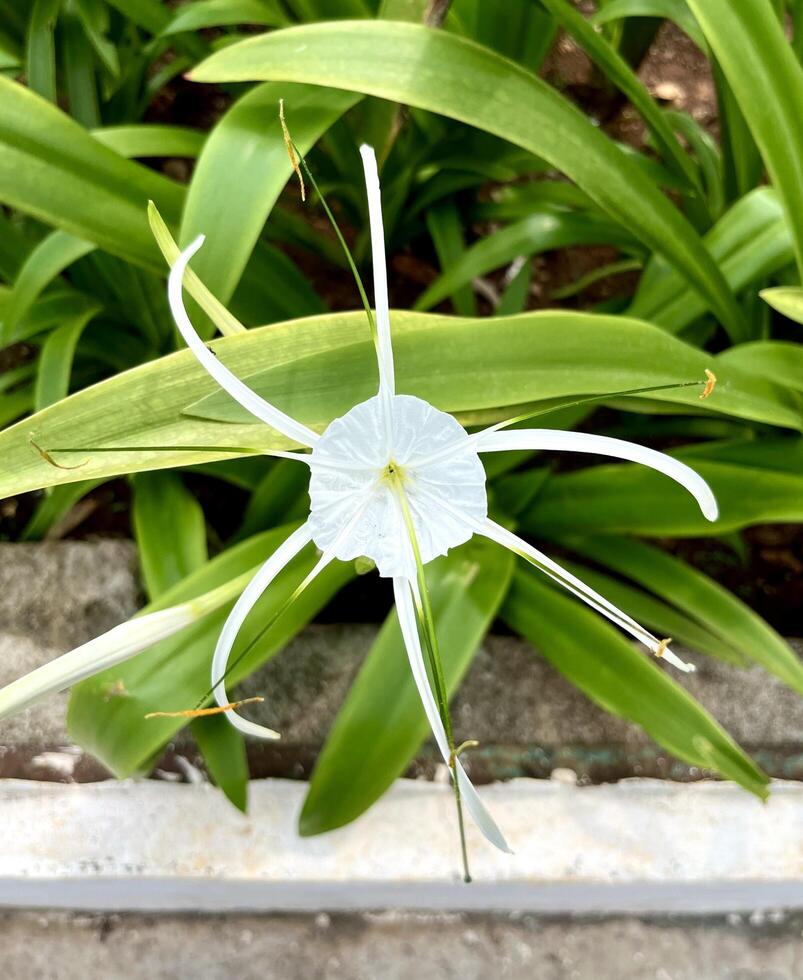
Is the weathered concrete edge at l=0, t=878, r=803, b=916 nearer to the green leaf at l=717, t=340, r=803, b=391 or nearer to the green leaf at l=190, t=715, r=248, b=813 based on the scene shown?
the green leaf at l=190, t=715, r=248, b=813

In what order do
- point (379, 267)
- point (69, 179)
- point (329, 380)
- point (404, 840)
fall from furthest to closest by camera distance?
Answer: point (404, 840), point (69, 179), point (329, 380), point (379, 267)

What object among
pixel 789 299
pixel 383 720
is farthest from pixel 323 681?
pixel 789 299

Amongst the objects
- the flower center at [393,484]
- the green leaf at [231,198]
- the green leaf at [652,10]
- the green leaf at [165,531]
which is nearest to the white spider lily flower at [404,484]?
the flower center at [393,484]

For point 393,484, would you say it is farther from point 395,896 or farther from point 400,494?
point 395,896

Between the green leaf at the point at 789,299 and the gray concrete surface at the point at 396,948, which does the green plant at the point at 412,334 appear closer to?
the green leaf at the point at 789,299

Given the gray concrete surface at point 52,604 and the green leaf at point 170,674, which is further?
the gray concrete surface at point 52,604

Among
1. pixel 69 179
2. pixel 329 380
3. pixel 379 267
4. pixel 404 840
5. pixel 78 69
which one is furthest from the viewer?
pixel 78 69
